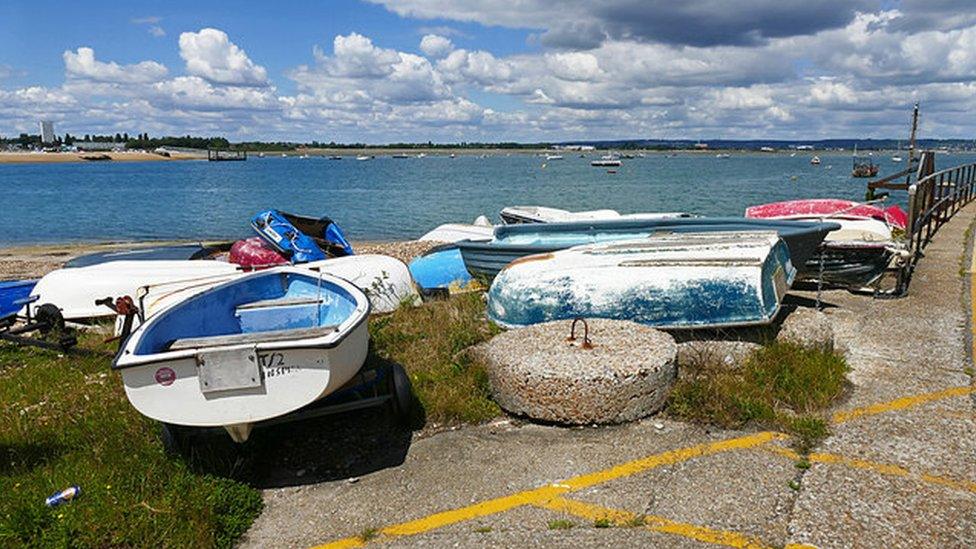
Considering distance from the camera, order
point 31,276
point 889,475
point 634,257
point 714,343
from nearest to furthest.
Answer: point 889,475 → point 714,343 → point 634,257 → point 31,276

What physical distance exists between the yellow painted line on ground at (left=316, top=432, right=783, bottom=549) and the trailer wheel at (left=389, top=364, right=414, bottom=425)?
4.21 feet

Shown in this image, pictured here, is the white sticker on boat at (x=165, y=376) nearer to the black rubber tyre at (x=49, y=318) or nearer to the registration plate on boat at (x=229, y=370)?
the registration plate on boat at (x=229, y=370)

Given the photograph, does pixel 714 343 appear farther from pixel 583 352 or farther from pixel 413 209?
pixel 413 209

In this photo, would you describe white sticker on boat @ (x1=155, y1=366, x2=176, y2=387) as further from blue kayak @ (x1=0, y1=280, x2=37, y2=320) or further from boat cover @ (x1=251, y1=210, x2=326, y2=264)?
boat cover @ (x1=251, y1=210, x2=326, y2=264)

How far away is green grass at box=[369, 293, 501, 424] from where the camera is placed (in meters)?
5.58

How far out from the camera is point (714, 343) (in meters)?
6.12

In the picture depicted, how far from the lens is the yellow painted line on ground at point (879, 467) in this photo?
4164 mm

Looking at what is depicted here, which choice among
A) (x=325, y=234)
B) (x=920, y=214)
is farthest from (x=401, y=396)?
(x=325, y=234)

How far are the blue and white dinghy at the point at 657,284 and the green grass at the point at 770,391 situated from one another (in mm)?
512

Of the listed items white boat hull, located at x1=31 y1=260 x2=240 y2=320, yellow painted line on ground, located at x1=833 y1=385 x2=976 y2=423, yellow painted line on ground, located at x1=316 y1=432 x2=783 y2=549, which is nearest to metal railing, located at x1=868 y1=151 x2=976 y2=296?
yellow painted line on ground, located at x1=833 y1=385 x2=976 y2=423

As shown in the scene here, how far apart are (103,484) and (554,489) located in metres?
2.88

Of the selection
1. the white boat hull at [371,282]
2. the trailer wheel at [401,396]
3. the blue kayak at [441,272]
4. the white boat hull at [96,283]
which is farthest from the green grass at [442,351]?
the white boat hull at [96,283]

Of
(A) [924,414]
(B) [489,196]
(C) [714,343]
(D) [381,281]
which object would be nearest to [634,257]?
(C) [714,343]

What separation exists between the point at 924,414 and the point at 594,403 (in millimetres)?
2533
